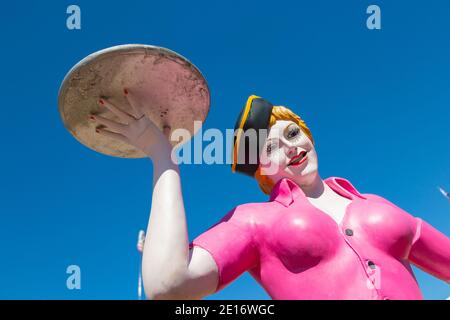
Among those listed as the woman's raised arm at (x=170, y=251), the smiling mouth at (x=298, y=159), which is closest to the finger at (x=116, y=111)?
the woman's raised arm at (x=170, y=251)

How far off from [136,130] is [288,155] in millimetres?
1148

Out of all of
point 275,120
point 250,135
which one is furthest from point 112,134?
point 275,120

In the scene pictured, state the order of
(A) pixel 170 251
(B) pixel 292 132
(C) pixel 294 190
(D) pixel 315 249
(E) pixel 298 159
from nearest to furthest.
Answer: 1. (A) pixel 170 251
2. (D) pixel 315 249
3. (C) pixel 294 190
4. (E) pixel 298 159
5. (B) pixel 292 132

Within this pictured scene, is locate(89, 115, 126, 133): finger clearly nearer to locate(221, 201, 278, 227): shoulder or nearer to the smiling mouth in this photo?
locate(221, 201, 278, 227): shoulder

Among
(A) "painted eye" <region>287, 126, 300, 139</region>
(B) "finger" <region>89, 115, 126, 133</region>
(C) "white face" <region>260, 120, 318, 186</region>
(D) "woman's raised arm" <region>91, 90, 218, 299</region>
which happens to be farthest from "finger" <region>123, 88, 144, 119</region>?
(A) "painted eye" <region>287, 126, 300, 139</region>

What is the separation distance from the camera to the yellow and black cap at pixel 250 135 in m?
3.88

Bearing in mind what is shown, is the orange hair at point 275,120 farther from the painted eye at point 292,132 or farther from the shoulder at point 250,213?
the shoulder at point 250,213

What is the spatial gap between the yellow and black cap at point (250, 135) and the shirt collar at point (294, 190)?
35 centimetres

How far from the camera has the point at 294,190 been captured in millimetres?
3590

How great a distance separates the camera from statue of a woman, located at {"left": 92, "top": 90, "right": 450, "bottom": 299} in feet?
9.40

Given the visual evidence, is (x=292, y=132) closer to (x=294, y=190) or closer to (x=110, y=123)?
(x=294, y=190)

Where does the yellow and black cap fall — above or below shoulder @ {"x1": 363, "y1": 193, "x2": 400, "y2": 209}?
above

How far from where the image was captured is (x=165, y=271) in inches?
108

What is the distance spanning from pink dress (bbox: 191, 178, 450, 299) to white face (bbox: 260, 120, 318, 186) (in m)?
0.30
